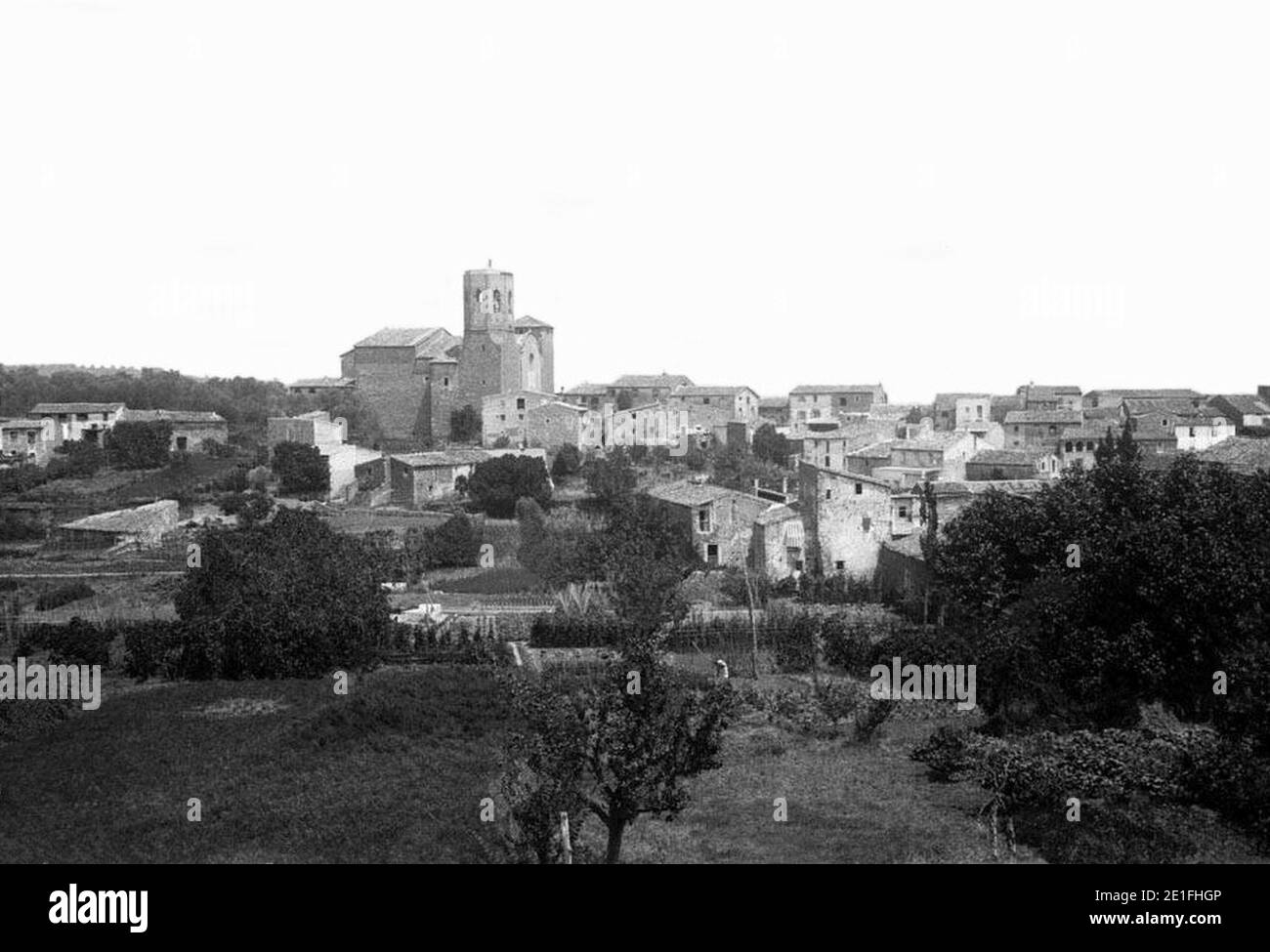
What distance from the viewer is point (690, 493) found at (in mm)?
25141

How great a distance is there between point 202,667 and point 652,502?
35.2 ft

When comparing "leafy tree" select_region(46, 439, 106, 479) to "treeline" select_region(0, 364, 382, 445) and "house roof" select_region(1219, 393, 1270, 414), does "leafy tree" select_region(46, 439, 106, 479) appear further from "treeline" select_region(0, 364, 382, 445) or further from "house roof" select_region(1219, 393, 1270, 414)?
"house roof" select_region(1219, 393, 1270, 414)

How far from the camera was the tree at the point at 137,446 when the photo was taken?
35.0 m

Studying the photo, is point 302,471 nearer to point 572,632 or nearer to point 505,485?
point 505,485

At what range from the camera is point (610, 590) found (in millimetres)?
20484

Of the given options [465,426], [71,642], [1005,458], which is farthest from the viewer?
[465,426]

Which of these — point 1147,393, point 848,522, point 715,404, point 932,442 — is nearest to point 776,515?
point 848,522

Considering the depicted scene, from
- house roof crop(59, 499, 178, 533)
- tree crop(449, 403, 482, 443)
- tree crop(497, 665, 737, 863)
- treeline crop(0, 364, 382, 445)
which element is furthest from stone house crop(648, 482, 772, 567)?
treeline crop(0, 364, 382, 445)

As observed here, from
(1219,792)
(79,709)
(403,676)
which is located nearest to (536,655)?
(403,676)

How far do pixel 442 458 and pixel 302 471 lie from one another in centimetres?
378

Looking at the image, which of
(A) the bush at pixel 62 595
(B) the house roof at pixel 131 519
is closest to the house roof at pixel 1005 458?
(B) the house roof at pixel 131 519

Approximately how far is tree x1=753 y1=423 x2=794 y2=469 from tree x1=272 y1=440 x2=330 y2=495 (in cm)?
1357

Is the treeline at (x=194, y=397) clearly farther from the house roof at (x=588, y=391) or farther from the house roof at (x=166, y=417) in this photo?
the house roof at (x=588, y=391)

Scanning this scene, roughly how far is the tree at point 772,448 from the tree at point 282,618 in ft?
71.0
